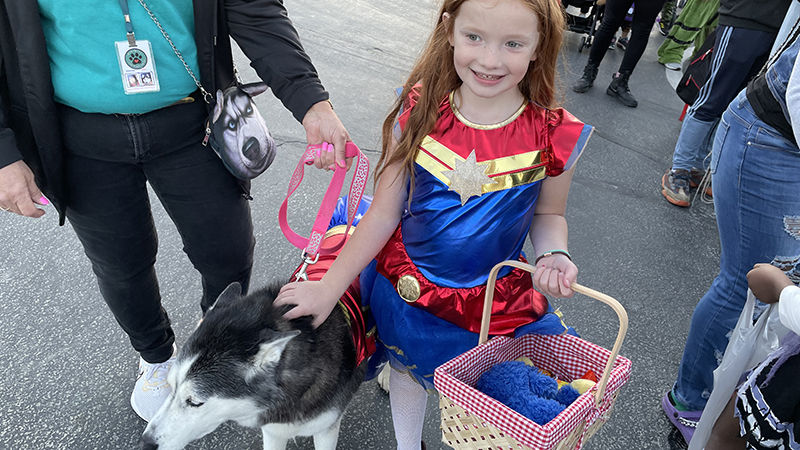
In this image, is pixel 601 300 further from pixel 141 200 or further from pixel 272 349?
pixel 141 200

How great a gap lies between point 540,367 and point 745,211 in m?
0.90

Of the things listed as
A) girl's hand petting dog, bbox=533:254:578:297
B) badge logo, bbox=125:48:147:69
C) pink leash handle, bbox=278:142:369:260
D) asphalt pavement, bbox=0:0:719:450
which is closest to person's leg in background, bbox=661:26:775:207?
asphalt pavement, bbox=0:0:719:450

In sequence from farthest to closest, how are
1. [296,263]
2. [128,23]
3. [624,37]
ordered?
1. [624,37]
2. [296,263]
3. [128,23]

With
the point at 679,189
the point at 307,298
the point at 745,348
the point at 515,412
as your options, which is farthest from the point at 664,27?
the point at 515,412

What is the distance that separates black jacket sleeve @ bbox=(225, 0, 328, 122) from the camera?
1599 millimetres

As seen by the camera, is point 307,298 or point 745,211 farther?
point 745,211

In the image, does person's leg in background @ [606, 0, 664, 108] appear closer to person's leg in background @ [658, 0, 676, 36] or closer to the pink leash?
person's leg in background @ [658, 0, 676, 36]

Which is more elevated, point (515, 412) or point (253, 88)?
point (253, 88)

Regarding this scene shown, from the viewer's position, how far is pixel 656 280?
3.21 metres

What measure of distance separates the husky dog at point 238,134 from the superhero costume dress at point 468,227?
0.47m

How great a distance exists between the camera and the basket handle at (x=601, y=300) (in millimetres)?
1165

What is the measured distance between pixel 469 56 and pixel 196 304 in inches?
79.5

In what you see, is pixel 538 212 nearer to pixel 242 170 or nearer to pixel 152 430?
pixel 242 170

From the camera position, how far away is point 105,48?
1.40m
